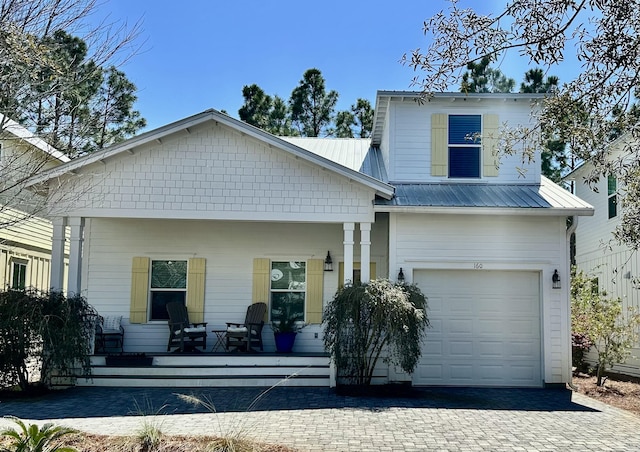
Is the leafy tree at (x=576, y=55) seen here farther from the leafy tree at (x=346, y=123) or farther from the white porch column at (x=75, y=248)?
the leafy tree at (x=346, y=123)

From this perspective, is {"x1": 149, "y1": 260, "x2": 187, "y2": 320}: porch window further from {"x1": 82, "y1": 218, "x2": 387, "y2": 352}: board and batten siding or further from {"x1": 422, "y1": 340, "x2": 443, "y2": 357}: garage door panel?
{"x1": 422, "y1": 340, "x2": 443, "y2": 357}: garage door panel

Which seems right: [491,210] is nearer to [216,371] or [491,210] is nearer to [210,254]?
[216,371]

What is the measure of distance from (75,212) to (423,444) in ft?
24.0

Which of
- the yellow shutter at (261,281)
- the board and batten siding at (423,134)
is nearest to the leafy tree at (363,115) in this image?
the board and batten siding at (423,134)

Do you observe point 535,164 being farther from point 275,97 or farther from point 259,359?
point 275,97

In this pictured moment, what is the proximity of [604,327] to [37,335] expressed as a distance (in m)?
10.0

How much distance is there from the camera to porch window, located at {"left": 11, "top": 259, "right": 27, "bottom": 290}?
13273mm

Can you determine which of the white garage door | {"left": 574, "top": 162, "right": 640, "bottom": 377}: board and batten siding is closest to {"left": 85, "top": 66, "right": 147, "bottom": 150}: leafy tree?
the white garage door

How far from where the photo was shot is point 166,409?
8.46 m

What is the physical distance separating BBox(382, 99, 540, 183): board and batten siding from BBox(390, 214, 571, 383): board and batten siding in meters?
1.45

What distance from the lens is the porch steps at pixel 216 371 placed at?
10.4 metres

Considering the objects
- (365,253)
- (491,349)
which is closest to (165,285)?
(365,253)

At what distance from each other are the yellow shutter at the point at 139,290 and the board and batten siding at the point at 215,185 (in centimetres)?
222

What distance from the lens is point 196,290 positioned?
12633 mm
